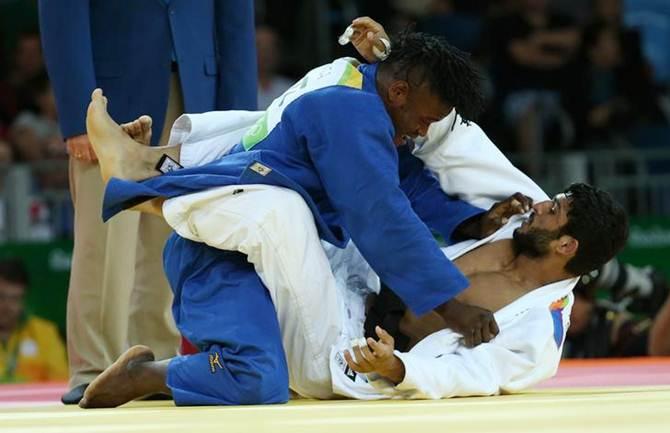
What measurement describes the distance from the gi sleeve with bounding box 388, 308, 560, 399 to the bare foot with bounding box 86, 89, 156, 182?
2.71 feet

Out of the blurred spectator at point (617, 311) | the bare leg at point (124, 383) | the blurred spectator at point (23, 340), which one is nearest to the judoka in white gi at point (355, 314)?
the bare leg at point (124, 383)

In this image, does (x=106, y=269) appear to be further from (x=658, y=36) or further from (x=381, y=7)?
(x=658, y=36)

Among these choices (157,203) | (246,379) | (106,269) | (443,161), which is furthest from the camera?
(106,269)

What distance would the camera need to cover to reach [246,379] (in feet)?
11.3

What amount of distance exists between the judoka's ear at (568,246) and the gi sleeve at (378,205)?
44 cm

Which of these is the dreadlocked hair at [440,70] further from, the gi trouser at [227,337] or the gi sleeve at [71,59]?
the gi sleeve at [71,59]

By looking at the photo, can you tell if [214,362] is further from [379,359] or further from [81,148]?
[81,148]

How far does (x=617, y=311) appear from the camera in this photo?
6.53 m

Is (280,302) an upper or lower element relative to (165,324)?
upper

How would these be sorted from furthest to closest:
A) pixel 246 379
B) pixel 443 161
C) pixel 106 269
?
pixel 106 269
pixel 443 161
pixel 246 379

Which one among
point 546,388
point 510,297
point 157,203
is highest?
point 157,203

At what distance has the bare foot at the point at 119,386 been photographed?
140 inches

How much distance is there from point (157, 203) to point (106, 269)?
811 mm

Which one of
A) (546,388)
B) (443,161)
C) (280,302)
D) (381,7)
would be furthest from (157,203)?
(381,7)
